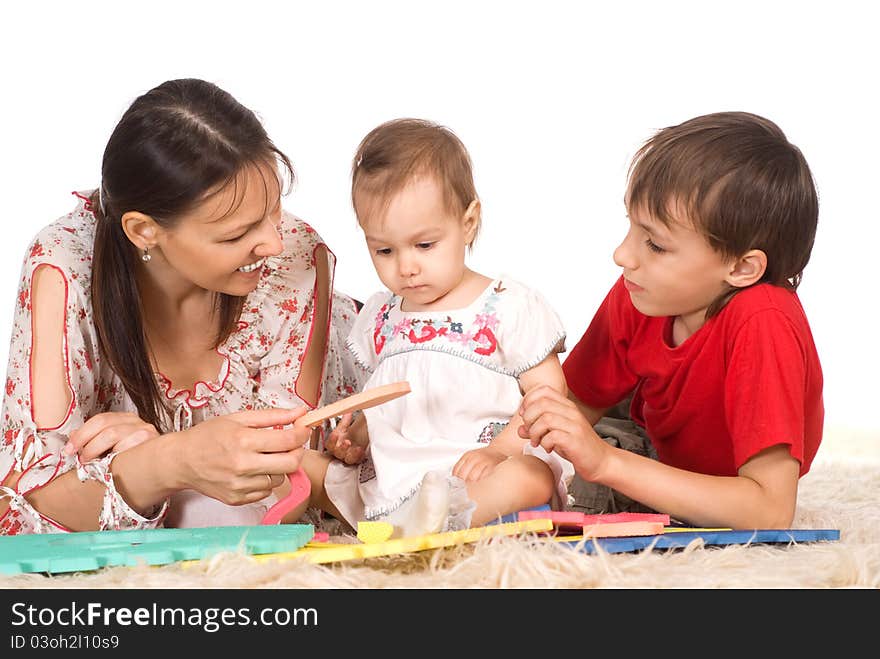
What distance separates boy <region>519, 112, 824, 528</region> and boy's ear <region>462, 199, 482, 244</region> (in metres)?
0.24

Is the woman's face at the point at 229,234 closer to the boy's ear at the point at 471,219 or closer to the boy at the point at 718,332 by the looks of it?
the boy's ear at the point at 471,219

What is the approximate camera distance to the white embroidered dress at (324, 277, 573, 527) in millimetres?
1773

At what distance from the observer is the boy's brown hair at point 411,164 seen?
1.78m

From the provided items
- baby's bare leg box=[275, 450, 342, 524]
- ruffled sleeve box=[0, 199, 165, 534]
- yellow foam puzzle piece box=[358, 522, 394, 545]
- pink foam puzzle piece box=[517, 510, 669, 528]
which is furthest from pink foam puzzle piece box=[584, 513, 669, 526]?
ruffled sleeve box=[0, 199, 165, 534]

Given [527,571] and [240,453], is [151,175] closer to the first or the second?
[240,453]

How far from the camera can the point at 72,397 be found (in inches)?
68.4

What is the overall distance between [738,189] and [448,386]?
1.71 ft

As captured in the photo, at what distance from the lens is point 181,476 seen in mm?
1591

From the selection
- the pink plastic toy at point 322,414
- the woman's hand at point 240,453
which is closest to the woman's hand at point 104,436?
the woman's hand at point 240,453

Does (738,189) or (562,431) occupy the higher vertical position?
(738,189)

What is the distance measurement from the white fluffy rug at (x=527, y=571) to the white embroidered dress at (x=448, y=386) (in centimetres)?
36

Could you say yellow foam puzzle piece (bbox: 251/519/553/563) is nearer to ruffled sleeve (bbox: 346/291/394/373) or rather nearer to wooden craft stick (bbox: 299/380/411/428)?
wooden craft stick (bbox: 299/380/411/428)

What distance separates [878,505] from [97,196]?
1.44 metres

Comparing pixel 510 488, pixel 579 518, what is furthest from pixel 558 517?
pixel 510 488
